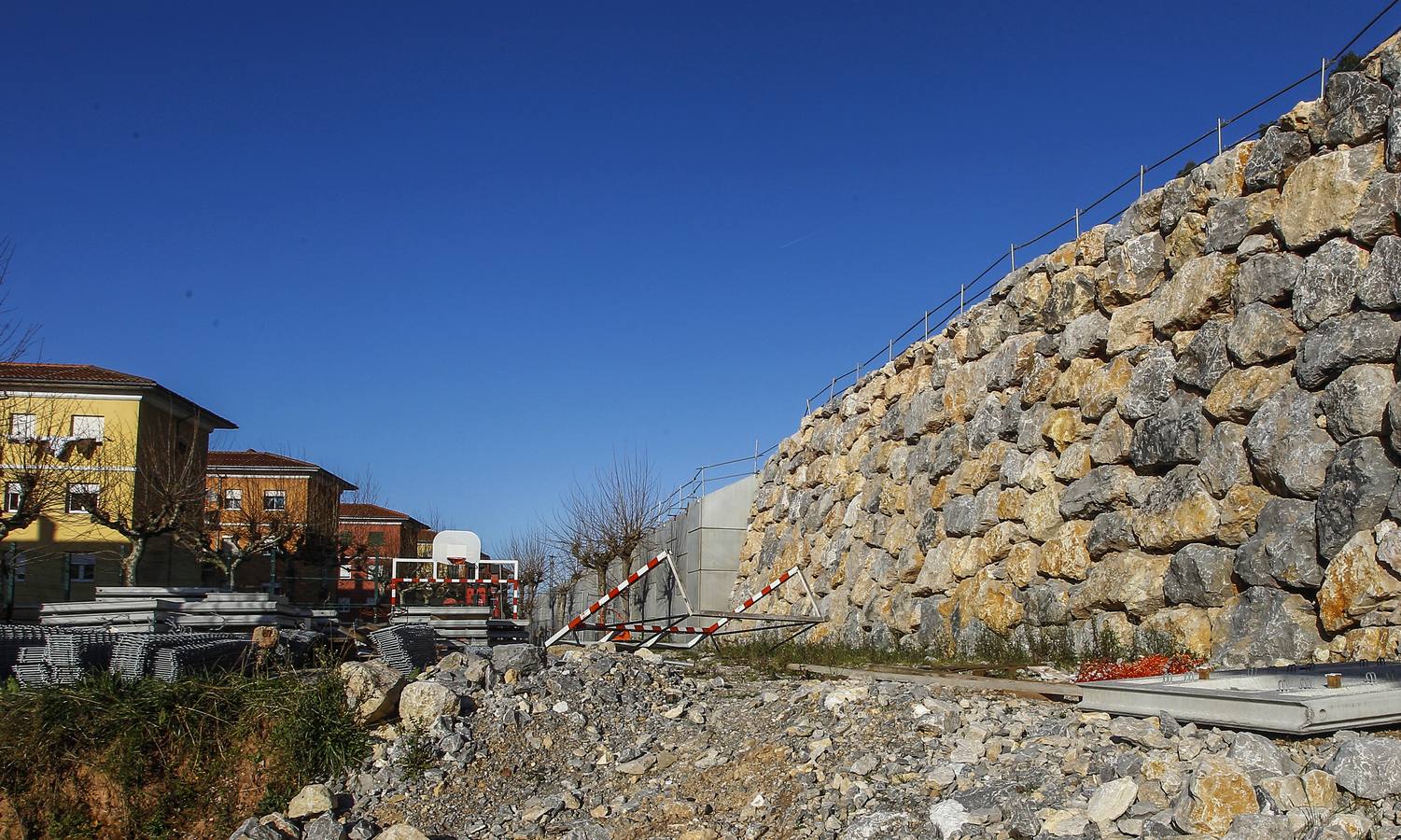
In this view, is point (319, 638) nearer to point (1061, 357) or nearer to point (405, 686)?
point (405, 686)

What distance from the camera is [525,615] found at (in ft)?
101

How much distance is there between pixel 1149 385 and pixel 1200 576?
2.32m

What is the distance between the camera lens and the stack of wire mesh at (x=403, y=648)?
36.6 feet

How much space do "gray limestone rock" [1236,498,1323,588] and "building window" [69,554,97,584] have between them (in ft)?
116

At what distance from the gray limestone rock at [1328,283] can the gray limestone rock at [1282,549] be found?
64.1 inches

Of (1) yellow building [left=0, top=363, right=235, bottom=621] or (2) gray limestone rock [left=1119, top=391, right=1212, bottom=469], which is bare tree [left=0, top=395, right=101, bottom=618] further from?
(2) gray limestone rock [left=1119, top=391, right=1212, bottom=469]

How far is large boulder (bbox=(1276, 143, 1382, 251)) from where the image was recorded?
948cm

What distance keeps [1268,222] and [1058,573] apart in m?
4.42

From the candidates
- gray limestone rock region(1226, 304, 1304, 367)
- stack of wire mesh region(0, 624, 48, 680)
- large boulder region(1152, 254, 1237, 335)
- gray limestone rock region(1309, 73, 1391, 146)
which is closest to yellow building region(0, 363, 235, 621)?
stack of wire mesh region(0, 624, 48, 680)

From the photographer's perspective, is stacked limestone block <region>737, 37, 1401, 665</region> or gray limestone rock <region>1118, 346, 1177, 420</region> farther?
gray limestone rock <region>1118, 346, 1177, 420</region>

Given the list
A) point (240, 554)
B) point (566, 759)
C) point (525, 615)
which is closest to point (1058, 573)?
point (566, 759)

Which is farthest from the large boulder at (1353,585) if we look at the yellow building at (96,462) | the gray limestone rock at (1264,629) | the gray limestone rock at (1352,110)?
the yellow building at (96,462)

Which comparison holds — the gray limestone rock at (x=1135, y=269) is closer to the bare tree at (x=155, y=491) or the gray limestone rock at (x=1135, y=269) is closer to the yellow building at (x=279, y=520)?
the bare tree at (x=155, y=491)

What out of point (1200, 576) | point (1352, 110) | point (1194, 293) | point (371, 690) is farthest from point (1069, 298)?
point (371, 690)
